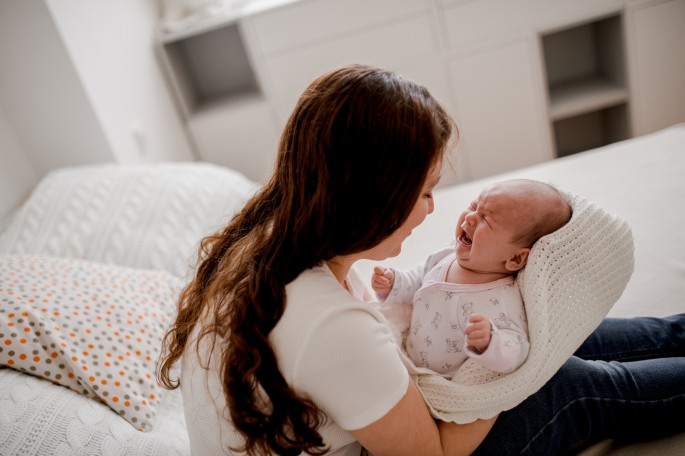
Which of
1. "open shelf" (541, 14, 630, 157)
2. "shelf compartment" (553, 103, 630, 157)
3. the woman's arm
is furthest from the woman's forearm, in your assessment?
"shelf compartment" (553, 103, 630, 157)

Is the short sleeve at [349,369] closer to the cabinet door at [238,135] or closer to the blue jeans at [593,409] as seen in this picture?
the blue jeans at [593,409]

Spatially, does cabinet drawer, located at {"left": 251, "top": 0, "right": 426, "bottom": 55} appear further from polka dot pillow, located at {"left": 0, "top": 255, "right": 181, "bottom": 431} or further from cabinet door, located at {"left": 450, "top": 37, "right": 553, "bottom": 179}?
polka dot pillow, located at {"left": 0, "top": 255, "right": 181, "bottom": 431}

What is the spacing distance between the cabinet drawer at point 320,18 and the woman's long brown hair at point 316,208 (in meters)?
1.76

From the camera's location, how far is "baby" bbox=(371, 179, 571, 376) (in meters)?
0.99

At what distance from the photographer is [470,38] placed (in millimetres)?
2445

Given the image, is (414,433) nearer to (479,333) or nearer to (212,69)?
(479,333)

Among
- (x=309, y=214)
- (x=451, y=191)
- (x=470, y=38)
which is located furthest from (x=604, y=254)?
(x=470, y=38)

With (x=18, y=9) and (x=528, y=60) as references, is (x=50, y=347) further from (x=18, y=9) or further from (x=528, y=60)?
(x=528, y=60)

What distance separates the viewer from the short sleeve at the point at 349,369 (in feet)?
2.47

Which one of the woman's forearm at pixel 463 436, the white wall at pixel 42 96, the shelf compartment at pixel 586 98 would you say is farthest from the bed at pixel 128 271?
the shelf compartment at pixel 586 98

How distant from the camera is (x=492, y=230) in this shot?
102 centimetres

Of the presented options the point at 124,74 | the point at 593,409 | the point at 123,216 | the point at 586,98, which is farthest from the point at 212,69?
the point at 593,409

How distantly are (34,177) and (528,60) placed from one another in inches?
81.9

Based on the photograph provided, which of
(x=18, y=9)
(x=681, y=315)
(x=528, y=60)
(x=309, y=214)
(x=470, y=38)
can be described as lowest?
(x=681, y=315)
